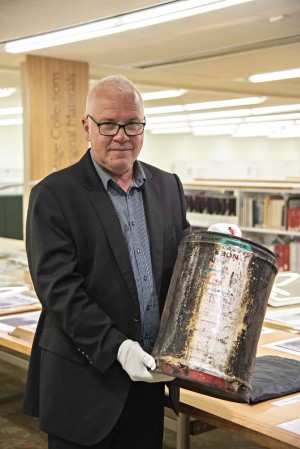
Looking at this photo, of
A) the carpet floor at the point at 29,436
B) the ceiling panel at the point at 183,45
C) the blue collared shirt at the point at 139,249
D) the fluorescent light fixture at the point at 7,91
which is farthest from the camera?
the fluorescent light fixture at the point at 7,91

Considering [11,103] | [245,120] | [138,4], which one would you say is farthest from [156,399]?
[245,120]

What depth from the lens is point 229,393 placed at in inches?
68.5

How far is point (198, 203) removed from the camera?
8.77 m

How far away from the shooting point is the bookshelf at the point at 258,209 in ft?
25.9

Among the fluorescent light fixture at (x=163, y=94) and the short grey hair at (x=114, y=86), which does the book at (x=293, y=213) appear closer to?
the fluorescent light fixture at (x=163, y=94)

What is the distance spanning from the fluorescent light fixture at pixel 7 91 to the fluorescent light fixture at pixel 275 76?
11.8ft

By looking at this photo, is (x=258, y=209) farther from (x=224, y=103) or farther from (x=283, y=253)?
(x=224, y=103)

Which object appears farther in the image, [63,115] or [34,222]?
[63,115]

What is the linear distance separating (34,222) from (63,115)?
5.86 metres

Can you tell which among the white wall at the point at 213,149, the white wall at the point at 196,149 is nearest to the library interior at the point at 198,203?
the white wall at the point at 196,149

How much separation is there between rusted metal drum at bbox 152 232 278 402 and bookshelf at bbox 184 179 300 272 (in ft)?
19.7

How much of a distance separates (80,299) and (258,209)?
660 cm

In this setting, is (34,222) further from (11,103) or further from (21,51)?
(11,103)

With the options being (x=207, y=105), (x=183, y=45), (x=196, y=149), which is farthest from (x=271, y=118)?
(x=183, y=45)
